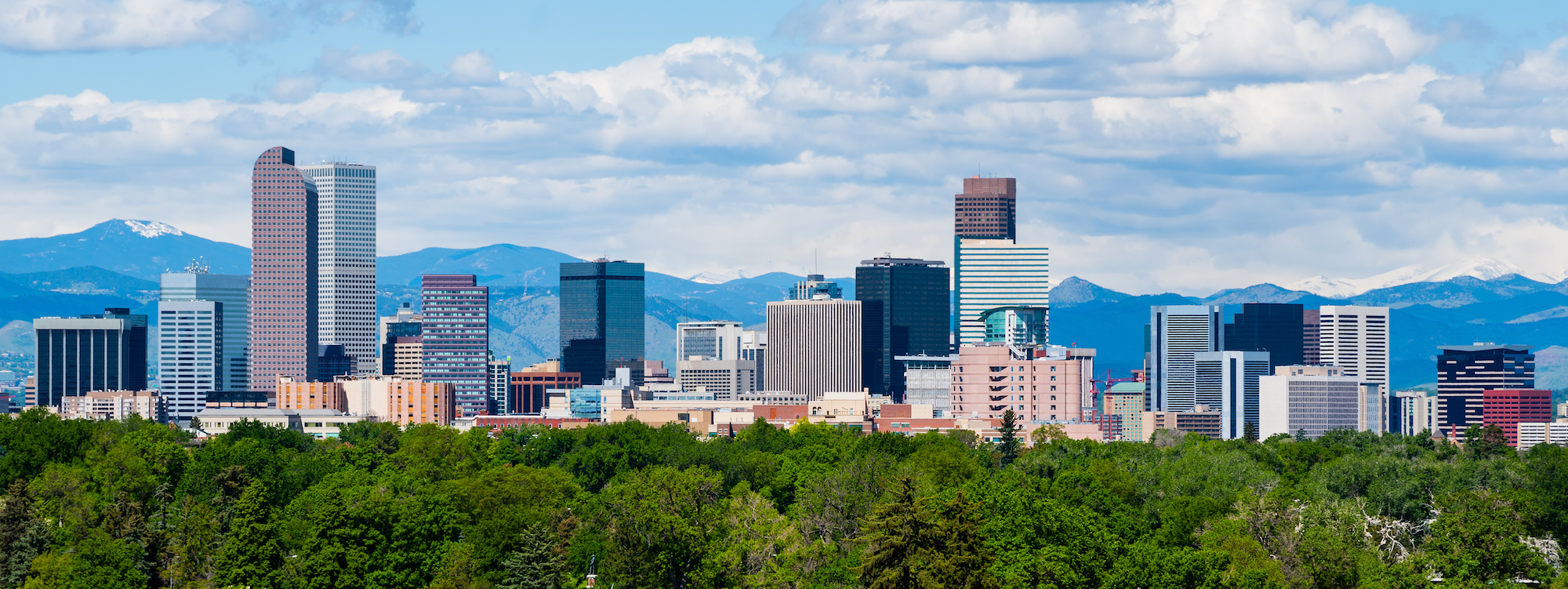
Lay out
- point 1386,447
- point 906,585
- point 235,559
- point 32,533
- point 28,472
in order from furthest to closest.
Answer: point 1386,447, point 28,472, point 32,533, point 235,559, point 906,585

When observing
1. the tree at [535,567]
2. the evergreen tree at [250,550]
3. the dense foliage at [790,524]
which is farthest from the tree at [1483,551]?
the evergreen tree at [250,550]

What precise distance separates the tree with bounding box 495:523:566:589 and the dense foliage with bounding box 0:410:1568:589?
0.50ft

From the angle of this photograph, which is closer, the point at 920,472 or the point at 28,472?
the point at 920,472

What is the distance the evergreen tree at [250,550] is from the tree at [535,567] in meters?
13.4

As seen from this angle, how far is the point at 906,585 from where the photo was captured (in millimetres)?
98500

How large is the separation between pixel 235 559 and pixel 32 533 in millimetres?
17650

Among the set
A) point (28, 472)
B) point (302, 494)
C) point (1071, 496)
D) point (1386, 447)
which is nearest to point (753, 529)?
point (1071, 496)

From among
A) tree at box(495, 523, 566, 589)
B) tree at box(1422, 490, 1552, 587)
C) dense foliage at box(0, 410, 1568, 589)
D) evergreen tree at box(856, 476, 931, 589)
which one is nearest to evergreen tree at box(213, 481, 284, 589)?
dense foliage at box(0, 410, 1568, 589)

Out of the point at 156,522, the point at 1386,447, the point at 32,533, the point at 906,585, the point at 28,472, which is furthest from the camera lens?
the point at 1386,447

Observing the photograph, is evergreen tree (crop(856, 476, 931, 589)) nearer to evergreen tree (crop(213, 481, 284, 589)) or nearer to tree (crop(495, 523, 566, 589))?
tree (crop(495, 523, 566, 589))

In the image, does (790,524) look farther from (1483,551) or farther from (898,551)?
(1483,551)

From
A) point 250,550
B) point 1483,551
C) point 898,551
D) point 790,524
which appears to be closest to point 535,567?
point 790,524

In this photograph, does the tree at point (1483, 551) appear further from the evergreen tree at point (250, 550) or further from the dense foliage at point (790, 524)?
the evergreen tree at point (250, 550)

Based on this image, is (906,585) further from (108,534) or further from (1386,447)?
(1386,447)
